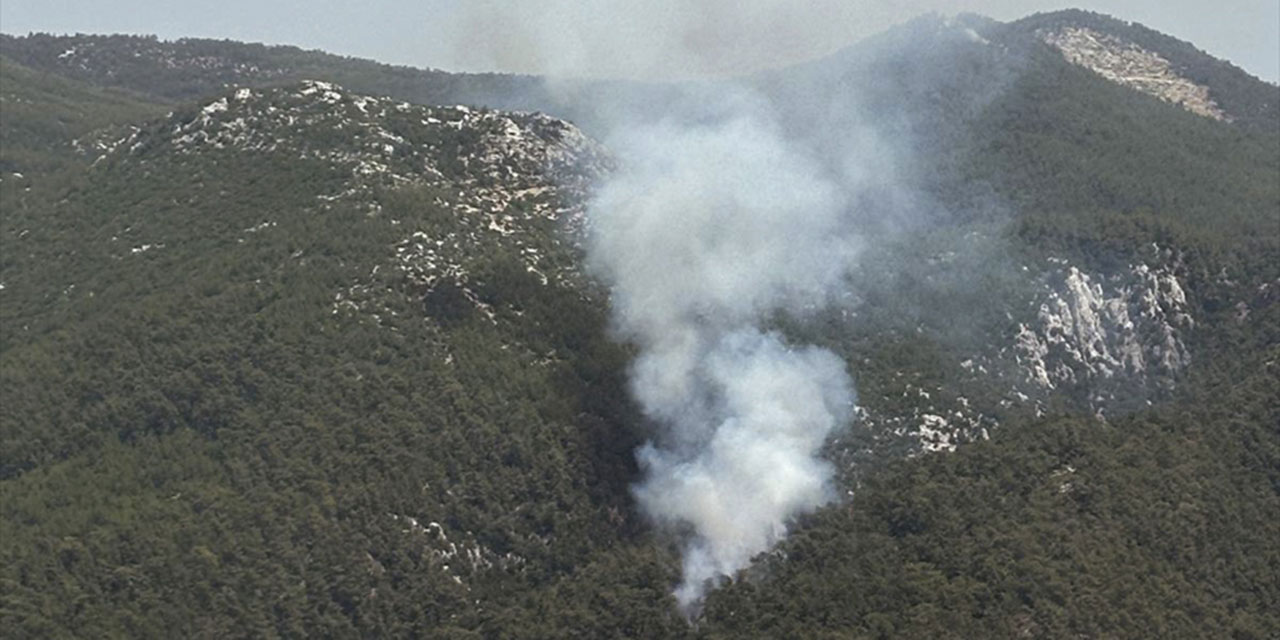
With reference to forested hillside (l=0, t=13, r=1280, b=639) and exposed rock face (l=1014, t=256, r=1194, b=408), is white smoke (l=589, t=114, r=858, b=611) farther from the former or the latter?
exposed rock face (l=1014, t=256, r=1194, b=408)

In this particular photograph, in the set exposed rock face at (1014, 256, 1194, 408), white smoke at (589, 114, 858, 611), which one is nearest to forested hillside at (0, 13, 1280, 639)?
exposed rock face at (1014, 256, 1194, 408)

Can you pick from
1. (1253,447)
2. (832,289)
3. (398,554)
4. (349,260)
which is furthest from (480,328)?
(1253,447)

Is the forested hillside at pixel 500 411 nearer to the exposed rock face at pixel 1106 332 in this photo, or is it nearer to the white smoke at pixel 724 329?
the exposed rock face at pixel 1106 332

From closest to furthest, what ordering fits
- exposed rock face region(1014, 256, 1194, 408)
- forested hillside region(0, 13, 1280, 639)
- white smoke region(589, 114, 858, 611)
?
1. forested hillside region(0, 13, 1280, 639)
2. white smoke region(589, 114, 858, 611)
3. exposed rock face region(1014, 256, 1194, 408)

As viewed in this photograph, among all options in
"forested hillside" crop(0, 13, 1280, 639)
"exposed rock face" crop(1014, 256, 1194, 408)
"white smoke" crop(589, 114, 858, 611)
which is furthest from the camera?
"exposed rock face" crop(1014, 256, 1194, 408)

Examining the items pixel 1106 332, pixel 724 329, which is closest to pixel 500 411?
pixel 724 329

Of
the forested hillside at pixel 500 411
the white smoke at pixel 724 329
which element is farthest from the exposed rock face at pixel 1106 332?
the white smoke at pixel 724 329

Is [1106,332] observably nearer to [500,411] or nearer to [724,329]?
[724,329]
